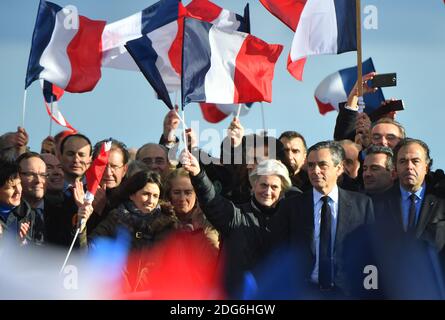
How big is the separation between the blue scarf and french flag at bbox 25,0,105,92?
4083 mm

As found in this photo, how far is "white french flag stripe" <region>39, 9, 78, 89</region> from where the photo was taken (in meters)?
12.7

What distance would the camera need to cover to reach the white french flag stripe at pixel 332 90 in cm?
1641

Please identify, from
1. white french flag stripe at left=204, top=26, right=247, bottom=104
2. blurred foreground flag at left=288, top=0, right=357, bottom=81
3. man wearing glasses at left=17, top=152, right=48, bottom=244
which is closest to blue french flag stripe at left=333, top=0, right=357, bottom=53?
blurred foreground flag at left=288, top=0, right=357, bottom=81

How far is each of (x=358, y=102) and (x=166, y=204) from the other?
3062mm

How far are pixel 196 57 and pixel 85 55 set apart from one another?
3.24 meters

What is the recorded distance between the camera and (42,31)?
1291cm

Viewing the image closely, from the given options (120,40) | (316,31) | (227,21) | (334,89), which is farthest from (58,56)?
(334,89)

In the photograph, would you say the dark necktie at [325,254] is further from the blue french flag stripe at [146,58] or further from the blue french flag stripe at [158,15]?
the blue french flag stripe at [158,15]

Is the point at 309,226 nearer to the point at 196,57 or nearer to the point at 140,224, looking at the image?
the point at 140,224

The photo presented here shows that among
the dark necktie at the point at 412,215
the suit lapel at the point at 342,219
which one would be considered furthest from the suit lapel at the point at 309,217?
the dark necktie at the point at 412,215

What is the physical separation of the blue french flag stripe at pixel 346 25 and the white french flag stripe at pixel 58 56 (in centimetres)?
343

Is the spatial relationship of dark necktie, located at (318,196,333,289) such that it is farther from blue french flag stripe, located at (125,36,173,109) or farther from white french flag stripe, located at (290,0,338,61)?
white french flag stripe, located at (290,0,338,61)

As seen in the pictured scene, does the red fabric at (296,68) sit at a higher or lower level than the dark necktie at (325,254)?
higher

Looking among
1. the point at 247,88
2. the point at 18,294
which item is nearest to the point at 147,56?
the point at 247,88
